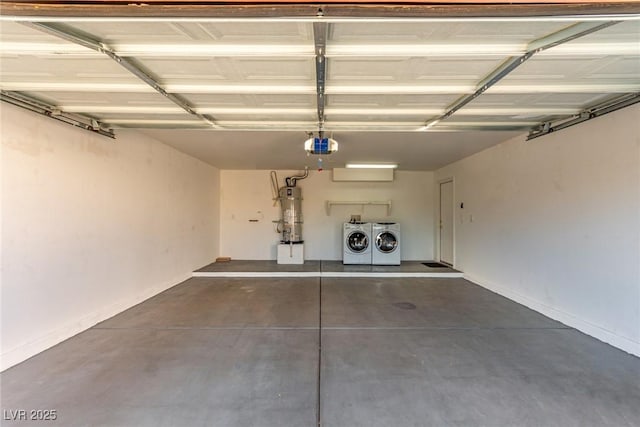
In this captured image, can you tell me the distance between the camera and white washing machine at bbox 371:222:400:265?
6438 mm

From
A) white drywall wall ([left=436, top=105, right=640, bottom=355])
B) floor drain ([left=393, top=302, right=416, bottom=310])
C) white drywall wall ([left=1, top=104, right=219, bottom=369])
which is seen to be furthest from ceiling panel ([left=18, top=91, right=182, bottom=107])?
white drywall wall ([left=436, top=105, right=640, bottom=355])

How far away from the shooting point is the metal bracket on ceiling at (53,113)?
2359 millimetres

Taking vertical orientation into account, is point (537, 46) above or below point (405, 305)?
above

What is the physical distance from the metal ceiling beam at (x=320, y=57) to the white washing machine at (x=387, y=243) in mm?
4217

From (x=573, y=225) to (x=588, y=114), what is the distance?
45.2 inches

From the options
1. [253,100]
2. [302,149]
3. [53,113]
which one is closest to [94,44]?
[253,100]

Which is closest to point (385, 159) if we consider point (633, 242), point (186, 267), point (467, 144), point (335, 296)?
point (467, 144)

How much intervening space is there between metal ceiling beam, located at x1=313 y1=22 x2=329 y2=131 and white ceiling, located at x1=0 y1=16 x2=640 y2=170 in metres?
0.04

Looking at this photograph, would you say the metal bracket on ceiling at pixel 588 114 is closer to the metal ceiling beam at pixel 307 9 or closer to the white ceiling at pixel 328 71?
the white ceiling at pixel 328 71

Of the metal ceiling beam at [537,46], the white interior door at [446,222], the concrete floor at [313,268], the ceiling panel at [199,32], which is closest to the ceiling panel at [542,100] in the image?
the metal ceiling beam at [537,46]

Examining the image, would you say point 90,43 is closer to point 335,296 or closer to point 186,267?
point 335,296

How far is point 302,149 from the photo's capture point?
4.92m

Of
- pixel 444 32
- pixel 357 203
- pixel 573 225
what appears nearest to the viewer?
pixel 444 32

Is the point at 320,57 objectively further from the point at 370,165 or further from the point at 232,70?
the point at 370,165
